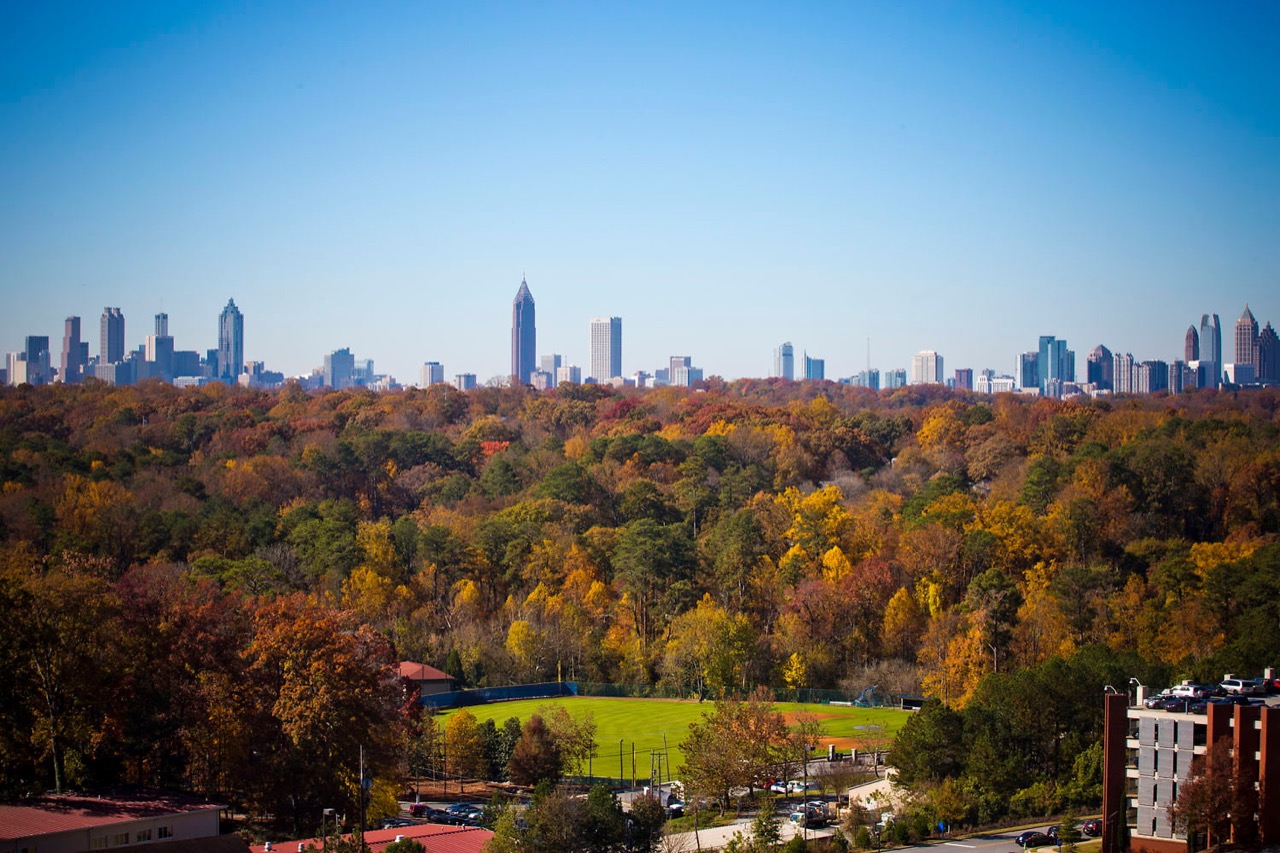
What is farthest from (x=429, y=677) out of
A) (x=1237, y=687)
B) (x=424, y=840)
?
(x=1237, y=687)

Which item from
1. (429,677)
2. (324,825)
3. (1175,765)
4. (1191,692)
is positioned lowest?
(324,825)

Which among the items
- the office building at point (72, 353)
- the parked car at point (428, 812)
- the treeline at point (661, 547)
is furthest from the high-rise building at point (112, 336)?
the parked car at point (428, 812)

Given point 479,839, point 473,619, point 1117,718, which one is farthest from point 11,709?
point 473,619

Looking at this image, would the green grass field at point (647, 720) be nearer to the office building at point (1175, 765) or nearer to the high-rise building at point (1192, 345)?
the office building at point (1175, 765)

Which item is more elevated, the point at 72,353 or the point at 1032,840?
the point at 72,353

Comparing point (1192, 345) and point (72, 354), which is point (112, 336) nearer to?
point (72, 354)

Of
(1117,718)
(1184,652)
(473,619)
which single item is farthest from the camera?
(473,619)

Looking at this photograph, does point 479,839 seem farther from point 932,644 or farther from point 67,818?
point 932,644

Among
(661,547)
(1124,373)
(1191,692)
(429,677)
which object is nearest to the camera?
(1191,692)
